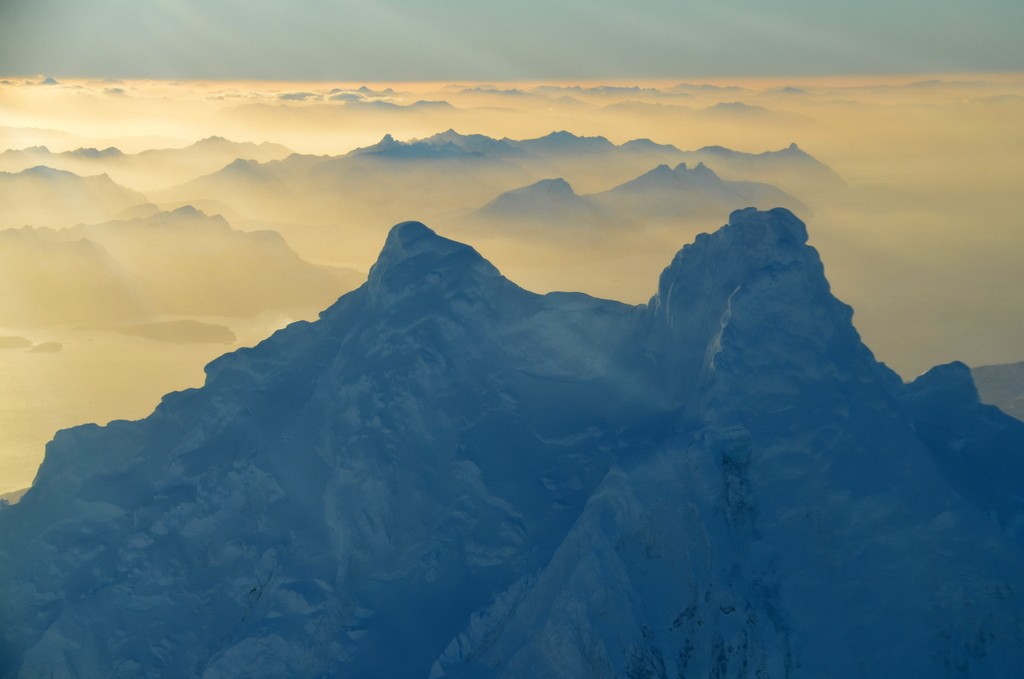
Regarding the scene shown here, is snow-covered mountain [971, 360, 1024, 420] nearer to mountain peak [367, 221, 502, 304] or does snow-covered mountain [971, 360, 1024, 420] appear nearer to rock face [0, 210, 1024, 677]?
rock face [0, 210, 1024, 677]

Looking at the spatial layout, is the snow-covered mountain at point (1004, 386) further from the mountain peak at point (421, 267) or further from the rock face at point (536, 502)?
the mountain peak at point (421, 267)

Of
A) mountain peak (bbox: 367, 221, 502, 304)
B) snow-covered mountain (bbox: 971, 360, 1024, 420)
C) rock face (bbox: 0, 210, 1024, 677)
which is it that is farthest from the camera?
snow-covered mountain (bbox: 971, 360, 1024, 420)

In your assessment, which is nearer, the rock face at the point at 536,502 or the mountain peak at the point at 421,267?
the rock face at the point at 536,502

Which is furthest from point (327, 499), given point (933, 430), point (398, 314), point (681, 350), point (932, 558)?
point (933, 430)

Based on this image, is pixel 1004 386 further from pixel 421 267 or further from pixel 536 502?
pixel 421 267

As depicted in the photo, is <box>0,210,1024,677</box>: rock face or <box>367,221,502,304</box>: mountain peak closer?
<box>0,210,1024,677</box>: rock face

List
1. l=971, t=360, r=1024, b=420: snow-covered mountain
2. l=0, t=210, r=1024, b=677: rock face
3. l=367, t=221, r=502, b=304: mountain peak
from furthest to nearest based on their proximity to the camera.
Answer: l=971, t=360, r=1024, b=420: snow-covered mountain, l=367, t=221, r=502, b=304: mountain peak, l=0, t=210, r=1024, b=677: rock face

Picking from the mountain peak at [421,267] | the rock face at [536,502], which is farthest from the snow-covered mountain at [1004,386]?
the mountain peak at [421,267]

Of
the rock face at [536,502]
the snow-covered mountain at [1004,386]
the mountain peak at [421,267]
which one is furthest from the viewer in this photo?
the snow-covered mountain at [1004,386]

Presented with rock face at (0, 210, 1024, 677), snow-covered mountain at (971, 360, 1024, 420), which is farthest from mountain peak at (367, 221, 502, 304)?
snow-covered mountain at (971, 360, 1024, 420)

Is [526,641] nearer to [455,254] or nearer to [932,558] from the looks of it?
[932,558]
